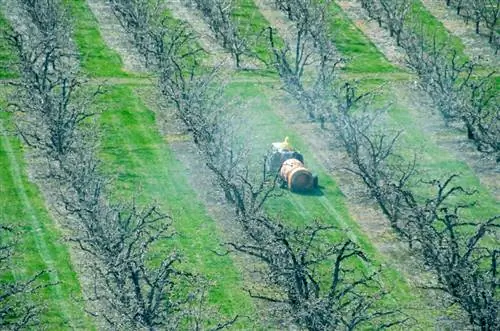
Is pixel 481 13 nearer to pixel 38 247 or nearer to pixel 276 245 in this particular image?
pixel 276 245

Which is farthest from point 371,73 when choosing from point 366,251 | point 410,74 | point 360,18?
point 366,251

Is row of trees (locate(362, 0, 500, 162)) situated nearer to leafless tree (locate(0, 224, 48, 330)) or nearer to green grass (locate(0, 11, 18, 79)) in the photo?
green grass (locate(0, 11, 18, 79))

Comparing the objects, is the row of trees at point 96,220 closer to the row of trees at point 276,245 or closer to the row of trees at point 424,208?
the row of trees at point 276,245

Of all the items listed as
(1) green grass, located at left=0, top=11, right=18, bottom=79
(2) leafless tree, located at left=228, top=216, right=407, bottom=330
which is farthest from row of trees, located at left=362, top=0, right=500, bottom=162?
(1) green grass, located at left=0, top=11, right=18, bottom=79

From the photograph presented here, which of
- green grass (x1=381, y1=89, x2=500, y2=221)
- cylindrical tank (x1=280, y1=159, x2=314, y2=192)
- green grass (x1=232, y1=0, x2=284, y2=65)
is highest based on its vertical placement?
cylindrical tank (x1=280, y1=159, x2=314, y2=192)

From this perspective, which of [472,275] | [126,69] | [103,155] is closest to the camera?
[472,275]

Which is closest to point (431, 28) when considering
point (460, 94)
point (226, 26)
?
point (226, 26)

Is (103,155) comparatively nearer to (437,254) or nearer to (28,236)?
(28,236)
